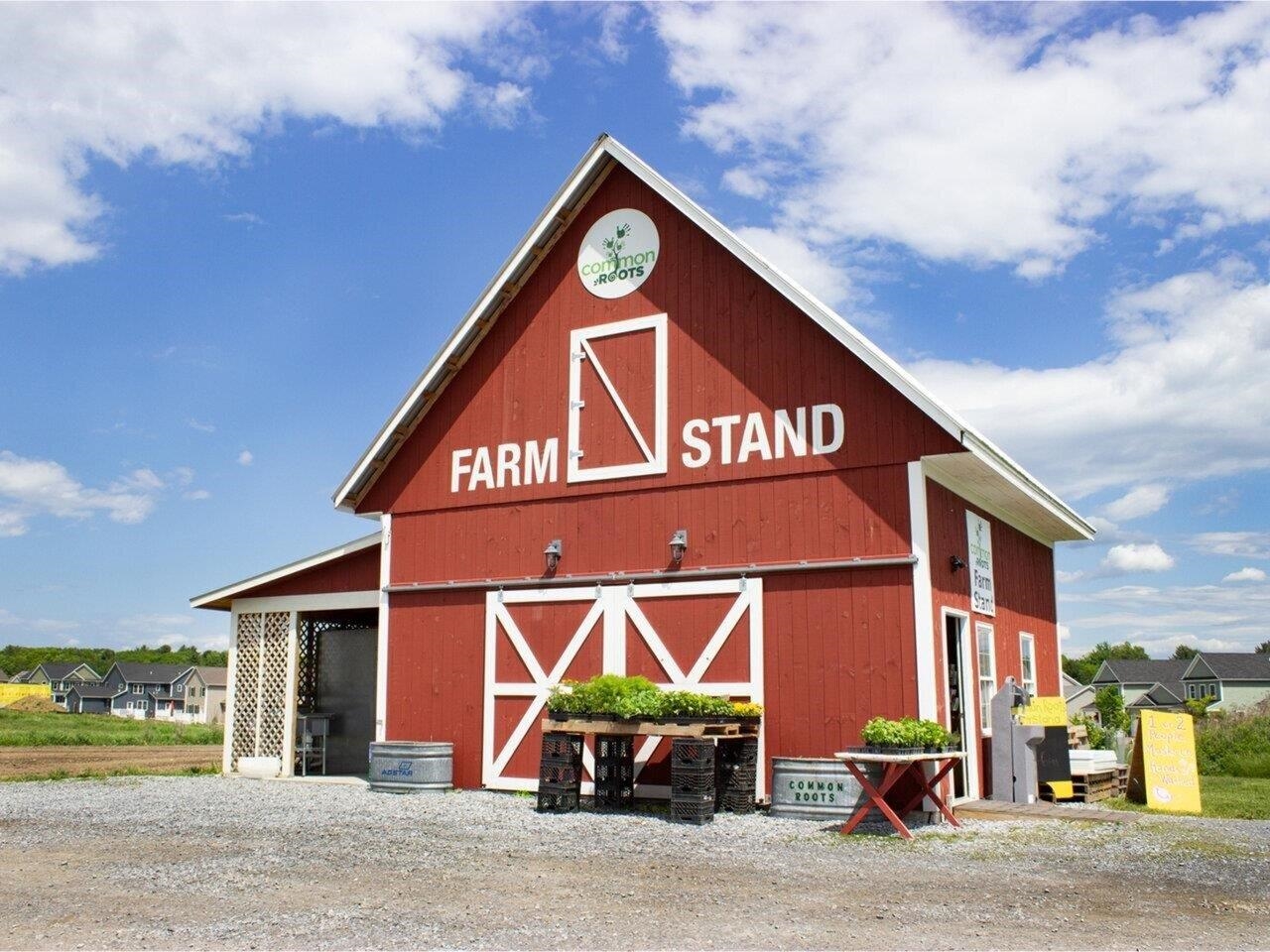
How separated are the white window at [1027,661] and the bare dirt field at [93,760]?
1417 cm

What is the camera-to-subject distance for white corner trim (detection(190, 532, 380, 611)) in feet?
55.8

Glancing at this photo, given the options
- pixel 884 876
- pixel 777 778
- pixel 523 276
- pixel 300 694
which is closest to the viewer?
pixel 884 876

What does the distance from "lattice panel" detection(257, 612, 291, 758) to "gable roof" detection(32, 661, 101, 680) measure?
117286mm

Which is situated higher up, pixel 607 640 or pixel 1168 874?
pixel 607 640

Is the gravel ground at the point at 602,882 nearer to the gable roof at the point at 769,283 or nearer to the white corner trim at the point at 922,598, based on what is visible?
the white corner trim at the point at 922,598

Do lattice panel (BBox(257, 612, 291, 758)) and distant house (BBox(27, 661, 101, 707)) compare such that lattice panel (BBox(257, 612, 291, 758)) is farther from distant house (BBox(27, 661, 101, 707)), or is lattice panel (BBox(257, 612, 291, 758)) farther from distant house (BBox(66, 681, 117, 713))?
distant house (BBox(27, 661, 101, 707))

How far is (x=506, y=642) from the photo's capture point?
1512 cm

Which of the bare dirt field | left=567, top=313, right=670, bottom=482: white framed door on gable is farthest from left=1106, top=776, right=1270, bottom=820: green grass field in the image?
the bare dirt field

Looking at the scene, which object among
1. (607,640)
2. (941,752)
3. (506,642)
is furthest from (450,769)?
(941,752)

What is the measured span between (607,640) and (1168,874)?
23.3 feet

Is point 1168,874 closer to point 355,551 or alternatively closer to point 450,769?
point 450,769

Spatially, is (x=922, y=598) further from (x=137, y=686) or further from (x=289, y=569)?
(x=137, y=686)

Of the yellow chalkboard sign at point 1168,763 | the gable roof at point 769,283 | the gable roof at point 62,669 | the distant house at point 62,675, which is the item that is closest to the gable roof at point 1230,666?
the gable roof at point 769,283

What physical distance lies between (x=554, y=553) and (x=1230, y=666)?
7363cm
